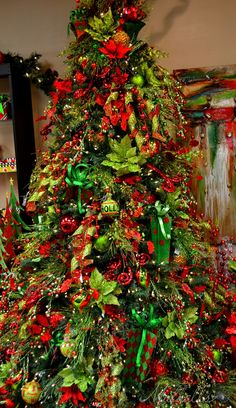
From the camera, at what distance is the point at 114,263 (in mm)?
1376

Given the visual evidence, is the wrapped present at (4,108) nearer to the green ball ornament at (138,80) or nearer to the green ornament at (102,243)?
the green ball ornament at (138,80)

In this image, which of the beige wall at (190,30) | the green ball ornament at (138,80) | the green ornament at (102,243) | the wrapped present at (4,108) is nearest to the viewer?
the green ornament at (102,243)

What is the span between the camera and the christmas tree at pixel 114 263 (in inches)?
51.3

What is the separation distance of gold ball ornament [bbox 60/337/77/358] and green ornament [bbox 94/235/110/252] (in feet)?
1.10

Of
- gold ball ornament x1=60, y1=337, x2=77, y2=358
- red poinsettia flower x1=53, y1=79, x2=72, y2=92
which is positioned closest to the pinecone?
red poinsettia flower x1=53, y1=79, x2=72, y2=92

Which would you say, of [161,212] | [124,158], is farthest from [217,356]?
[124,158]

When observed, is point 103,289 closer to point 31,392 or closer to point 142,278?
point 142,278

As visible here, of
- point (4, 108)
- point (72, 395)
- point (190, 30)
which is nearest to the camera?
point (72, 395)

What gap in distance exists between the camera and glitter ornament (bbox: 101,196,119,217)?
132cm

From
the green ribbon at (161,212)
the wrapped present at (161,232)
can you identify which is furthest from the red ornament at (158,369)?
the green ribbon at (161,212)

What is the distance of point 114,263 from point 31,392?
534 mm

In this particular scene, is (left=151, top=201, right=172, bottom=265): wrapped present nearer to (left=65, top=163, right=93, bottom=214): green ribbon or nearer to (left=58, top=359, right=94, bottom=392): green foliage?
(left=65, top=163, right=93, bottom=214): green ribbon

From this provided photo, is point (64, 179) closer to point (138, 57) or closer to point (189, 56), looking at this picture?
point (138, 57)

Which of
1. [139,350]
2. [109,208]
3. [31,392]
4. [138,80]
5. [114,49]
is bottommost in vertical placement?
[31,392]
